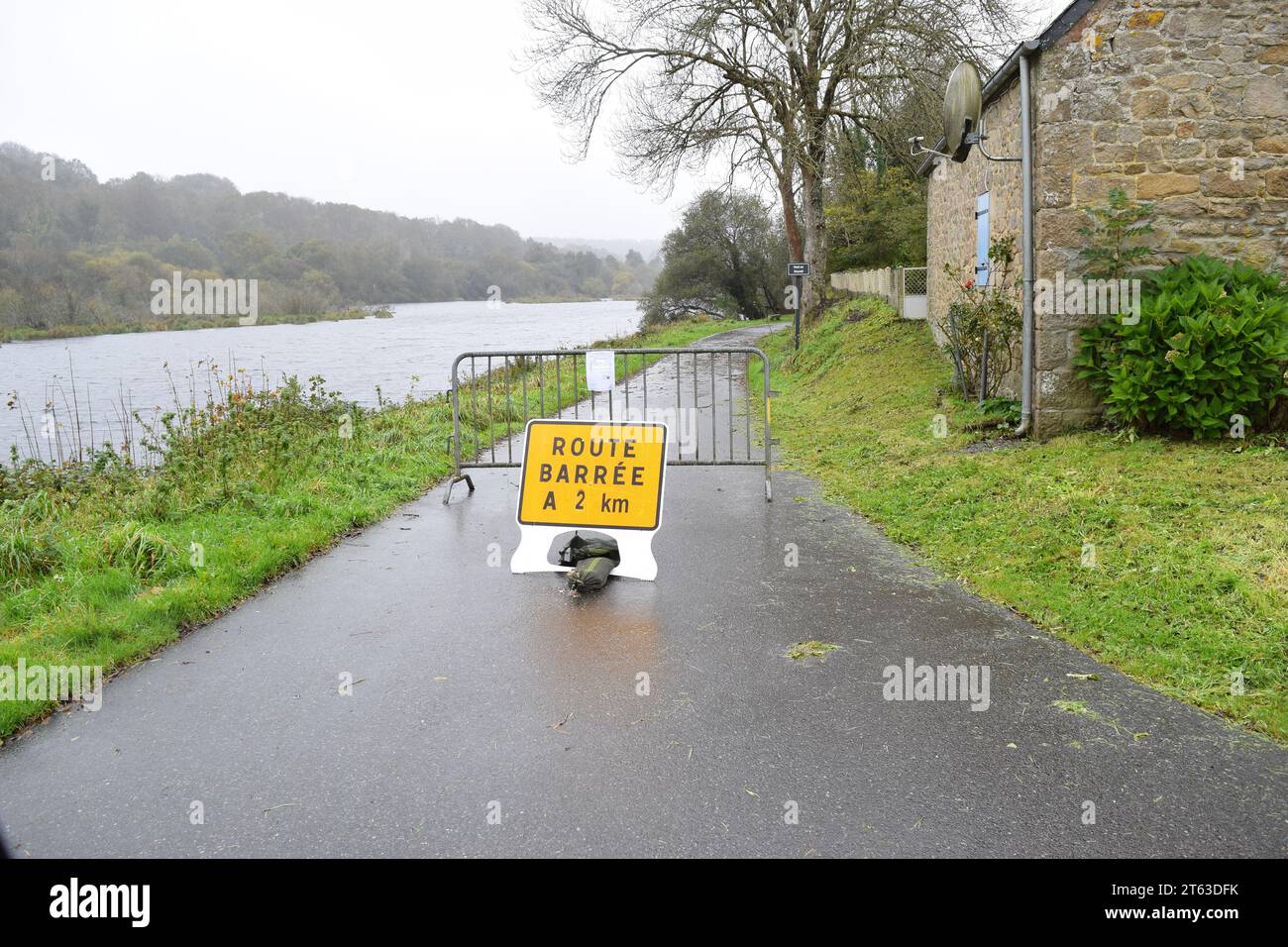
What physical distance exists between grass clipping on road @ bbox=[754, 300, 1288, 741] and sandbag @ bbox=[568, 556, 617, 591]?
2410mm

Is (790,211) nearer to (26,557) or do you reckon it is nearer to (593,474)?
(593,474)

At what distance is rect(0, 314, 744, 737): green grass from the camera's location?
5297 mm

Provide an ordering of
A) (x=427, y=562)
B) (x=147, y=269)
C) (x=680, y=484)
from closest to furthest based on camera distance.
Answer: (x=427, y=562)
(x=680, y=484)
(x=147, y=269)

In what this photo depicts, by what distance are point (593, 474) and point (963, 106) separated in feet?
20.9

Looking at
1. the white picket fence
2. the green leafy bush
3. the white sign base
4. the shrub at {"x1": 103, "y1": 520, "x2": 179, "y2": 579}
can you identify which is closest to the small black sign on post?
the white picket fence

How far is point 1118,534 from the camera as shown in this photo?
20.7ft

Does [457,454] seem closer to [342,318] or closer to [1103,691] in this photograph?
[1103,691]

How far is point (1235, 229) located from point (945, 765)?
28.7ft

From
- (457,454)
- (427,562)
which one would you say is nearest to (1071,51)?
(457,454)

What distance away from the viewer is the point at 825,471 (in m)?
10.1

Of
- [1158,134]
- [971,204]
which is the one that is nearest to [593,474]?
[1158,134]

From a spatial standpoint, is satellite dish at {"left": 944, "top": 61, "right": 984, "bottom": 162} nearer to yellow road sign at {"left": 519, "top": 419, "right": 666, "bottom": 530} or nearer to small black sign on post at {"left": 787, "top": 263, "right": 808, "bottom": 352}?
yellow road sign at {"left": 519, "top": 419, "right": 666, "bottom": 530}

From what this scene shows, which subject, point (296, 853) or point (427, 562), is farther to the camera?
point (427, 562)

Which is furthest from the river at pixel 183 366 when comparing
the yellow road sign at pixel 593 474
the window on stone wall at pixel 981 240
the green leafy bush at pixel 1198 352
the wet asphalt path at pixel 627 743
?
the window on stone wall at pixel 981 240
